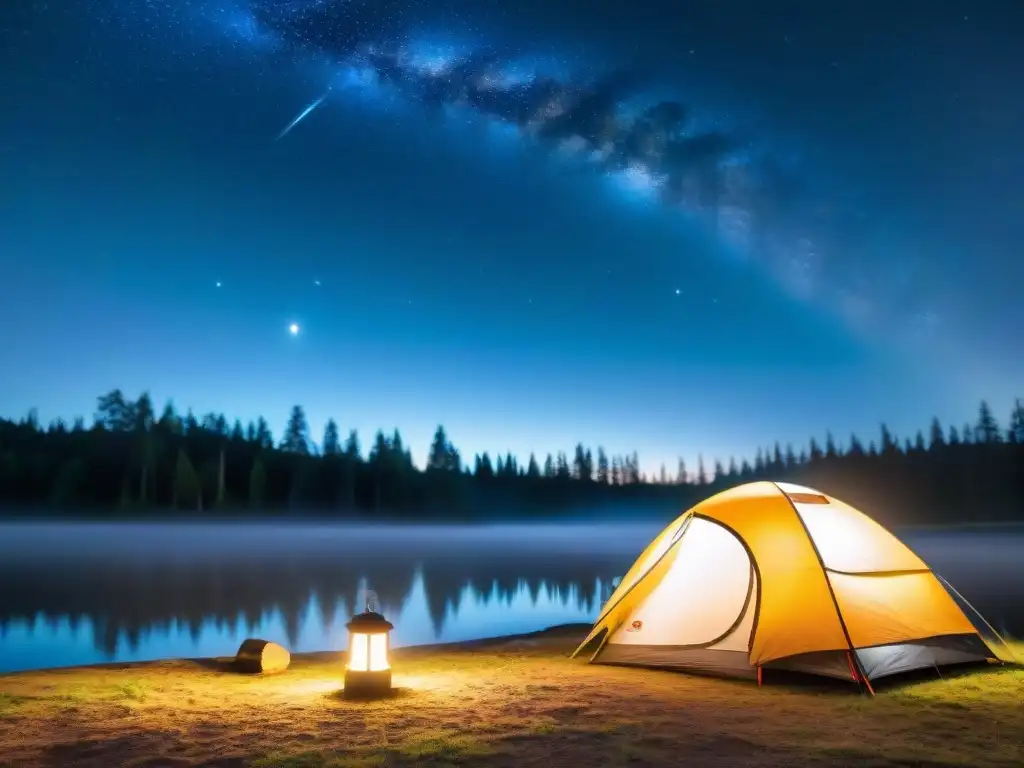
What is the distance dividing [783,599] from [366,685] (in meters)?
4.49

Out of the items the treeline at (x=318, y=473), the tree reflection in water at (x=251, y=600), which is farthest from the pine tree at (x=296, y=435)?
the tree reflection in water at (x=251, y=600)

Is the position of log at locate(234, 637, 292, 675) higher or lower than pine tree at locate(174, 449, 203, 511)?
lower

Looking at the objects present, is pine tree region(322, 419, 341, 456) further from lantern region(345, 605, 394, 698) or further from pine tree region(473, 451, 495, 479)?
lantern region(345, 605, 394, 698)

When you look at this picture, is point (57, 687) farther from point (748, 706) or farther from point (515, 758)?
point (748, 706)

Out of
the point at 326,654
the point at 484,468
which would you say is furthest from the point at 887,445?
the point at 326,654

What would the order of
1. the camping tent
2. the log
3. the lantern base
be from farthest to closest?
the log, the camping tent, the lantern base

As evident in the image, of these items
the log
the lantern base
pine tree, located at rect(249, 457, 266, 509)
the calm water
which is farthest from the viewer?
pine tree, located at rect(249, 457, 266, 509)

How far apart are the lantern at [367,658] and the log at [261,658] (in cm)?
229

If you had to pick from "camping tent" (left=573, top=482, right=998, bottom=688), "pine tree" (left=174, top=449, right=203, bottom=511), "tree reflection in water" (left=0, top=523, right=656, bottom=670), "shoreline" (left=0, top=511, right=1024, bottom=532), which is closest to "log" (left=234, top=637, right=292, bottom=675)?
"camping tent" (left=573, top=482, right=998, bottom=688)

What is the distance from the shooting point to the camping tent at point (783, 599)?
27.6ft

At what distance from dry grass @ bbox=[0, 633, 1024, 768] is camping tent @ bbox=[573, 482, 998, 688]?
0.31 metres

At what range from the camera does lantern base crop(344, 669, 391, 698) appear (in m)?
7.87

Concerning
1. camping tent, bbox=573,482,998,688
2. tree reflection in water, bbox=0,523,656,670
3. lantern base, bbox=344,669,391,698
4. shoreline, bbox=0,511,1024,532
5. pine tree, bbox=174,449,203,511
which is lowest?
tree reflection in water, bbox=0,523,656,670

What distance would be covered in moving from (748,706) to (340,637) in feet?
34.2
